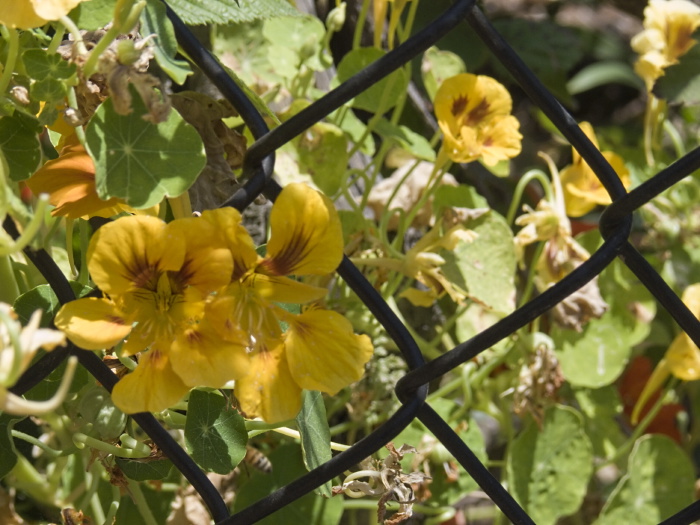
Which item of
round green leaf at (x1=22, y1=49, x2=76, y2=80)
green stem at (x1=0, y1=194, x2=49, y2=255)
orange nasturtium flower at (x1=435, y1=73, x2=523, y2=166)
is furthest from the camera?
orange nasturtium flower at (x1=435, y1=73, x2=523, y2=166)

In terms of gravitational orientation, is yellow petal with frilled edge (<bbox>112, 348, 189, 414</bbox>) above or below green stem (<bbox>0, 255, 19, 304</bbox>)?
below

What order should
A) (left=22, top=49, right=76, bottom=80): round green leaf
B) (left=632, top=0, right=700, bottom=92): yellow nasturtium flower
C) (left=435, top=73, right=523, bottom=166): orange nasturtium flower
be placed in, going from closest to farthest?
(left=22, top=49, right=76, bottom=80): round green leaf < (left=435, top=73, right=523, bottom=166): orange nasturtium flower < (left=632, top=0, right=700, bottom=92): yellow nasturtium flower

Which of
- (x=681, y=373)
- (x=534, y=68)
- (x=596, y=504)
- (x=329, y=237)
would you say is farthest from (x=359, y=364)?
(x=534, y=68)

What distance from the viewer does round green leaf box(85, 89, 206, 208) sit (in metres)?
0.45

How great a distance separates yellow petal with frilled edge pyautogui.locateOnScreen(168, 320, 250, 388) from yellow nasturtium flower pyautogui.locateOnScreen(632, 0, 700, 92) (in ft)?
2.26

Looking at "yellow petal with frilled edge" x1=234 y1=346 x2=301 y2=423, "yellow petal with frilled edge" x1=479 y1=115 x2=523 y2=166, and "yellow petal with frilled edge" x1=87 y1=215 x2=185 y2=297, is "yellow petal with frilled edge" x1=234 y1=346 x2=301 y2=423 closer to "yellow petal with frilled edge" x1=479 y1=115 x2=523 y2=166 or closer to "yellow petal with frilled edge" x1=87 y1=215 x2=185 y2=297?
"yellow petal with frilled edge" x1=87 y1=215 x2=185 y2=297

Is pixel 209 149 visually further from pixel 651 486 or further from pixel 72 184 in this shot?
pixel 651 486

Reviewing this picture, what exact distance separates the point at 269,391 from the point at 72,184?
0.17 meters

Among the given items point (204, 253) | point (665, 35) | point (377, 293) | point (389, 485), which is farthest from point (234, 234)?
point (665, 35)

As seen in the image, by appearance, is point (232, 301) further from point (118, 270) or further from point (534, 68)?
point (534, 68)

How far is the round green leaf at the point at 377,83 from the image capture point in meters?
0.87

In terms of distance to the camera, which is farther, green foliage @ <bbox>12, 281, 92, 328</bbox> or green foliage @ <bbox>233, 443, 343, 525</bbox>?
green foliage @ <bbox>233, 443, 343, 525</bbox>

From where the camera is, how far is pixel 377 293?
21.5 inches

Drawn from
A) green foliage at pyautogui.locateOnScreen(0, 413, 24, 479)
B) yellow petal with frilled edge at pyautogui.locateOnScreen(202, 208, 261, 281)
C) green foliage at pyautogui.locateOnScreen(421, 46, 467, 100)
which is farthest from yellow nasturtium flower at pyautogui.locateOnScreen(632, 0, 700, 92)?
green foliage at pyautogui.locateOnScreen(0, 413, 24, 479)
